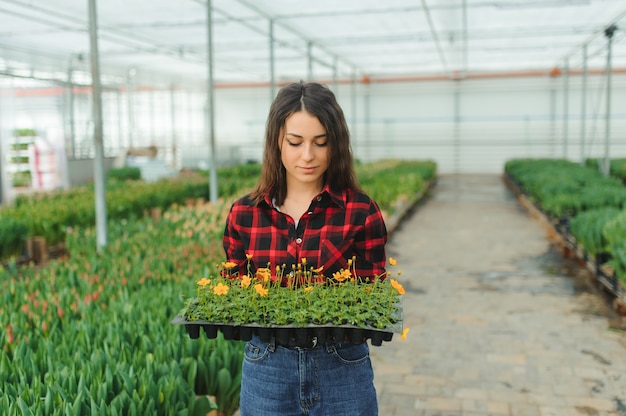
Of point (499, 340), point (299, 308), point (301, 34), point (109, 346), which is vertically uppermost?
point (301, 34)

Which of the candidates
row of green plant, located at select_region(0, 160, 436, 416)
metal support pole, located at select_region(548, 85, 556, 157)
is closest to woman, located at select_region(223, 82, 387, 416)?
row of green plant, located at select_region(0, 160, 436, 416)

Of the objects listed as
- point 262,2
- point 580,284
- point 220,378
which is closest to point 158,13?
point 262,2

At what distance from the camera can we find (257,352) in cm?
172

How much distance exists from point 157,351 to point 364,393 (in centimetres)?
107

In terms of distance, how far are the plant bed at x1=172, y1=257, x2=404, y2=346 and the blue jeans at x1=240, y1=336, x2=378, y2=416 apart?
0.14 feet

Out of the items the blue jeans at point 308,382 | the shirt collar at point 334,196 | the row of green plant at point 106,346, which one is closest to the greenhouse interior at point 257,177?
the row of green plant at point 106,346

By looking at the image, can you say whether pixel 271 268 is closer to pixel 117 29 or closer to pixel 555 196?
pixel 555 196

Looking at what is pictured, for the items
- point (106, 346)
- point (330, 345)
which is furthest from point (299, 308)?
point (106, 346)

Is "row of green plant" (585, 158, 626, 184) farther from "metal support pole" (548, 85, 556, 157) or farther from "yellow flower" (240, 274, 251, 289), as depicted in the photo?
"yellow flower" (240, 274, 251, 289)

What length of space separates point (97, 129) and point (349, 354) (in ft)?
14.2

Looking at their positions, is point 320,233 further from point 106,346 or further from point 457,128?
point 457,128

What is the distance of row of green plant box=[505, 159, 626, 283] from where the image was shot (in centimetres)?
494

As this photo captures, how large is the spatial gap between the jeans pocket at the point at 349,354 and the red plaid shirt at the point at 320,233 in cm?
21

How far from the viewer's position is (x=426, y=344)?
444cm
